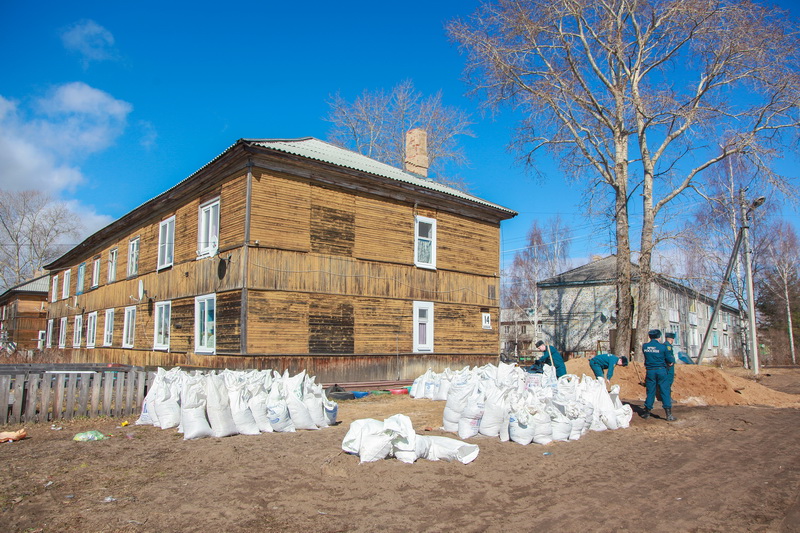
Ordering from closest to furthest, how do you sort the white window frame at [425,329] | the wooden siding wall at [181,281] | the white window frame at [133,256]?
1. the wooden siding wall at [181,281]
2. the white window frame at [425,329]
3. the white window frame at [133,256]

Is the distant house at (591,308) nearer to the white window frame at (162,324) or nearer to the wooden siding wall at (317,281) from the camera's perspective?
the wooden siding wall at (317,281)

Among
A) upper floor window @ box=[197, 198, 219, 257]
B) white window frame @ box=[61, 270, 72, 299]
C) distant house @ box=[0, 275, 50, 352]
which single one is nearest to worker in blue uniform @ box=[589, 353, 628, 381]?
upper floor window @ box=[197, 198, 219, 257]

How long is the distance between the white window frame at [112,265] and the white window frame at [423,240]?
1362 centimetres

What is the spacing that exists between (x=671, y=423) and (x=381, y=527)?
7.56 metres

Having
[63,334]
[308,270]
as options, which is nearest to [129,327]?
[308,270]

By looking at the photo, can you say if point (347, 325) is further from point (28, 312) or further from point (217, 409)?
point (28, 312)

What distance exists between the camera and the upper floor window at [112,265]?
24312 mm

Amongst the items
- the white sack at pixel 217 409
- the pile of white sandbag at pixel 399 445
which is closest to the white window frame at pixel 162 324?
the white sack at pixel 217 409

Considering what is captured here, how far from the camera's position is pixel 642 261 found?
19.6 metres

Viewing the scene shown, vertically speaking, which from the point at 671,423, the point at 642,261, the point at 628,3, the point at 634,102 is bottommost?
the point at 671,423

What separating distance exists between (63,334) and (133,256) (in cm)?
1201

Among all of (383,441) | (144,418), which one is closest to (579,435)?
(383,441)

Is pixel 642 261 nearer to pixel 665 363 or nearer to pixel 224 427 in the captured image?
pixel 665 363

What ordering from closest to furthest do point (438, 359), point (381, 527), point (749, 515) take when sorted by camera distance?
point (381, 527) < point (749, 515) < point (438, 359)
